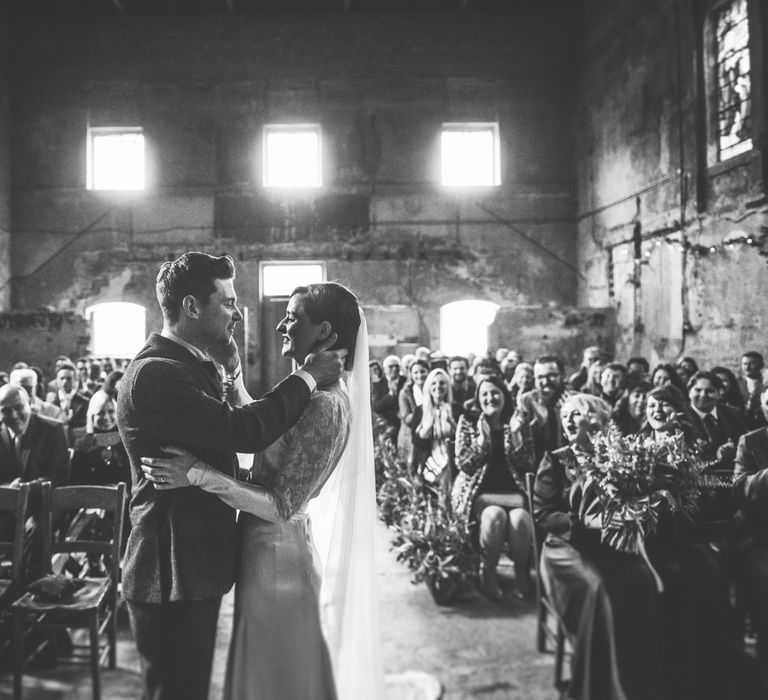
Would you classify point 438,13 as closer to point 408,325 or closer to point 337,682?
point 408,325

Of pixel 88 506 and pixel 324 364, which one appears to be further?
pixel 88 506

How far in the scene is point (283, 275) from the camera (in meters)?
14.7

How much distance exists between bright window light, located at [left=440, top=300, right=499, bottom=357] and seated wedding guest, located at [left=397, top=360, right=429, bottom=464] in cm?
593

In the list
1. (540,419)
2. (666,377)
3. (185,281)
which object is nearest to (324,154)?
(666,377)

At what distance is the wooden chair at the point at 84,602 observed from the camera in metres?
3.40

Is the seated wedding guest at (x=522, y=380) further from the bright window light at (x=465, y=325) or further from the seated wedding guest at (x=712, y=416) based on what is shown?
the bright window light at (x=465, y=325)

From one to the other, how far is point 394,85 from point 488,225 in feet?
11.1

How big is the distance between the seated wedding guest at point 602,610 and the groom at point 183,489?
167cm

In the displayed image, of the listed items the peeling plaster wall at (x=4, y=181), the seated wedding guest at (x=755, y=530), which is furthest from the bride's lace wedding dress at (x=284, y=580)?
the peeling plaster wall at (x=4, y=181)

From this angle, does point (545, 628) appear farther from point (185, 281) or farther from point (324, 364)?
point (185, 281)

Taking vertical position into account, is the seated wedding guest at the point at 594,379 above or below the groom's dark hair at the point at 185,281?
below

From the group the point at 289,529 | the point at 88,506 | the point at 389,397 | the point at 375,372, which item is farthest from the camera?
the point at 375,372

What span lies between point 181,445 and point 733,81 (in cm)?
1024

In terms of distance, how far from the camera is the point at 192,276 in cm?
222
